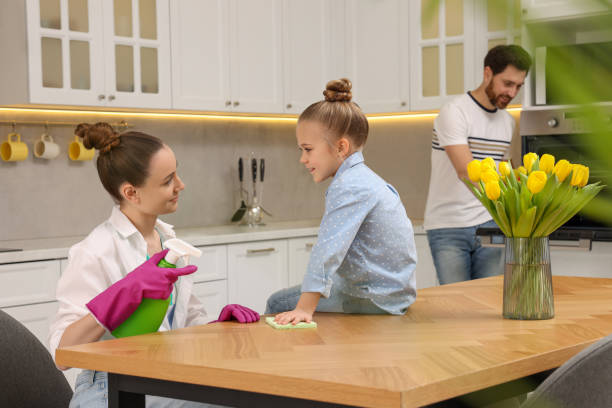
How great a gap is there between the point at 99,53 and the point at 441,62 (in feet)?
6.21

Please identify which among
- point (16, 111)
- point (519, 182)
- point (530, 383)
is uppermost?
point (16, 111)

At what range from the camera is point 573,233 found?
350cm

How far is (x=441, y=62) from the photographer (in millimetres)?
4434

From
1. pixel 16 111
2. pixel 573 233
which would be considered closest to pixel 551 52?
pixel 573 233

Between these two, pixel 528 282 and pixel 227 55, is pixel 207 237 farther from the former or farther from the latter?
pixel 528 282

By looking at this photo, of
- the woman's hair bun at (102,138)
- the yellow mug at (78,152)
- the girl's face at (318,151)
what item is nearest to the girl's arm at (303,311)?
the girl's face at (318,151)

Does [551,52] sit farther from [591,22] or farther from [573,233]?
[573,233]

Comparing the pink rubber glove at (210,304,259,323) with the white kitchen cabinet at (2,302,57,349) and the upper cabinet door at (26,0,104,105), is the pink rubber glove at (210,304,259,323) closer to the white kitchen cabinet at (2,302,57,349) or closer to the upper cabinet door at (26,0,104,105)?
the white kitchen cabinet at (2,302,57,349)

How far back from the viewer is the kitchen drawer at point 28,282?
10.3 feet

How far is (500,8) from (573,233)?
355cm

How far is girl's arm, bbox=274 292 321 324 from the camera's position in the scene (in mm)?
1618

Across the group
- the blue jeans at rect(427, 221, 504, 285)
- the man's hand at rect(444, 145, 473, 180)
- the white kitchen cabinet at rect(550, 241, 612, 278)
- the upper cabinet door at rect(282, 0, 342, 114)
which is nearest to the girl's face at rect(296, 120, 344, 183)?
the man's hand at rect(444, 145, 473, 180)

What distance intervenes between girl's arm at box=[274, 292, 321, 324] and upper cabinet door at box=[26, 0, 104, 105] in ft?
7.48

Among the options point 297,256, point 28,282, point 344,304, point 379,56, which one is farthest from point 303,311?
point 379,56
